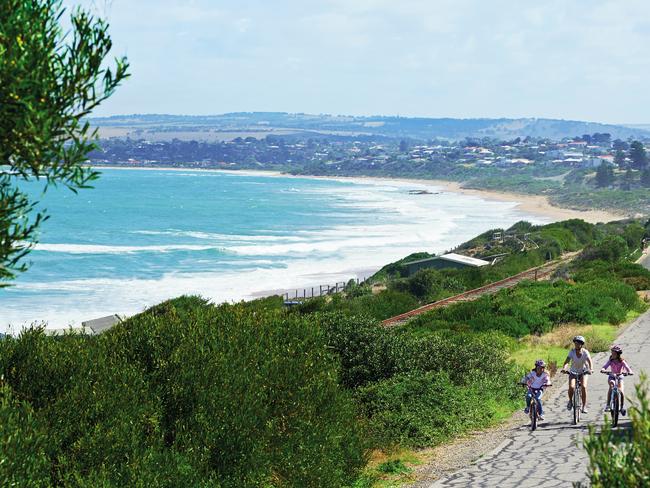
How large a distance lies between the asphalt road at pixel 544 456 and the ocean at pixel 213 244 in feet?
70.3

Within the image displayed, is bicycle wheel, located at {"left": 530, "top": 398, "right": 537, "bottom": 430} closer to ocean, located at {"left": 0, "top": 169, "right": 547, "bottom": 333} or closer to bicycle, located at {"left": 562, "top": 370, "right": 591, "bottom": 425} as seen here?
bicycle, located at {"left": 562, "top": 370, "right": 591, "bottom": 425}

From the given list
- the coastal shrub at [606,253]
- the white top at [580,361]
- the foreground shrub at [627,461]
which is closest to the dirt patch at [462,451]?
the white top at [580,361]

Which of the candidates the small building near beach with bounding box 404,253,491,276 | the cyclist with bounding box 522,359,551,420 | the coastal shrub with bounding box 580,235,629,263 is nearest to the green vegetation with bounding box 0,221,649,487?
the cyclist with bounding box 522,359,551,420

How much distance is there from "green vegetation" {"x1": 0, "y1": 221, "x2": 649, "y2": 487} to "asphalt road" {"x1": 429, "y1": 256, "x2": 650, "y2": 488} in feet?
4.12

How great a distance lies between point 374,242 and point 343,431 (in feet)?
266

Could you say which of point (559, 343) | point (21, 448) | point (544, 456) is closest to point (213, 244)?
point (559, 343)

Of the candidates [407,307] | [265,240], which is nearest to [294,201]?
[265,240]

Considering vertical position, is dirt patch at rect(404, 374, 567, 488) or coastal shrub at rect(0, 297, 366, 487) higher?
coastal shrub at rect(0, 297, 366, 487)

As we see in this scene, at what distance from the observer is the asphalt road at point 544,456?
12.8 metres

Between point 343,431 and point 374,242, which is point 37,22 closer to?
point 343,431

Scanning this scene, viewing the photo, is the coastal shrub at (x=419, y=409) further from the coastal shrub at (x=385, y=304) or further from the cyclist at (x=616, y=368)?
the coastal shrub at (x=385, y=304)

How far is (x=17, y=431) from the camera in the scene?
8492mm

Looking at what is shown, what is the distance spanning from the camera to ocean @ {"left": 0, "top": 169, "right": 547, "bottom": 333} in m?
64.4

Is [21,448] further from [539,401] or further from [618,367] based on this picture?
[618,367]
